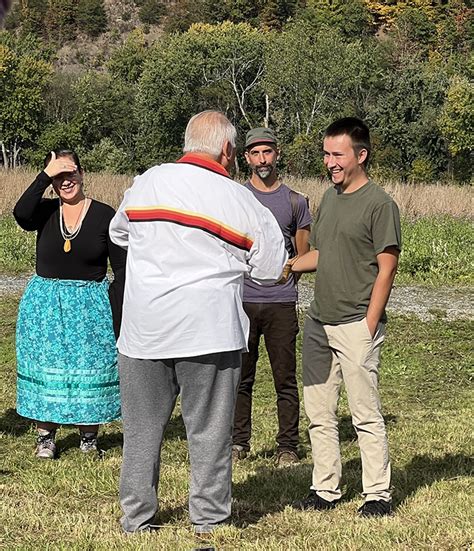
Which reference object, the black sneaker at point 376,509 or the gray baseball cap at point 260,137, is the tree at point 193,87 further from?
the black sneaker at point 376,509

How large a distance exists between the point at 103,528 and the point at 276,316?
2.02m

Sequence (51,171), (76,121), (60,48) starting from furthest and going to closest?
(60,48)
(76,121)
(51,171)

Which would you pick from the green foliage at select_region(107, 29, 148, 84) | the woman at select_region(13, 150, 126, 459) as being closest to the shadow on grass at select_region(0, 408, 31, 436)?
the woman at select_region(13, 150, 126, 459)

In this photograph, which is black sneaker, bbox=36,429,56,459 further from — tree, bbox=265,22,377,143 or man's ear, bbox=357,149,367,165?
tree, bbox=265,22,377,143

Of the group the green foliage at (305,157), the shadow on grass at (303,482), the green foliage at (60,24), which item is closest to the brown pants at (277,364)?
the shadow on grass at (303,482)

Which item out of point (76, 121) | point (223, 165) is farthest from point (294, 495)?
point (76, 121)

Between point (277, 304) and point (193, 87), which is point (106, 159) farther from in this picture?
point (277, 304)

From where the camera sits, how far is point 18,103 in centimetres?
6531

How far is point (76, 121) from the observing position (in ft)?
222

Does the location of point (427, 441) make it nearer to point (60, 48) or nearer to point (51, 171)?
point (51, 171)

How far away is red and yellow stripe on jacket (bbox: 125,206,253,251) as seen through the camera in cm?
375

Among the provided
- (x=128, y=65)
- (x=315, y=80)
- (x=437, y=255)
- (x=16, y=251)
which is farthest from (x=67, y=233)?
(x=128, y=65)

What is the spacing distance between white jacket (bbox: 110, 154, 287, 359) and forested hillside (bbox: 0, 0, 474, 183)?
44.1 metres

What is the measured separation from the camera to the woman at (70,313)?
585cm
